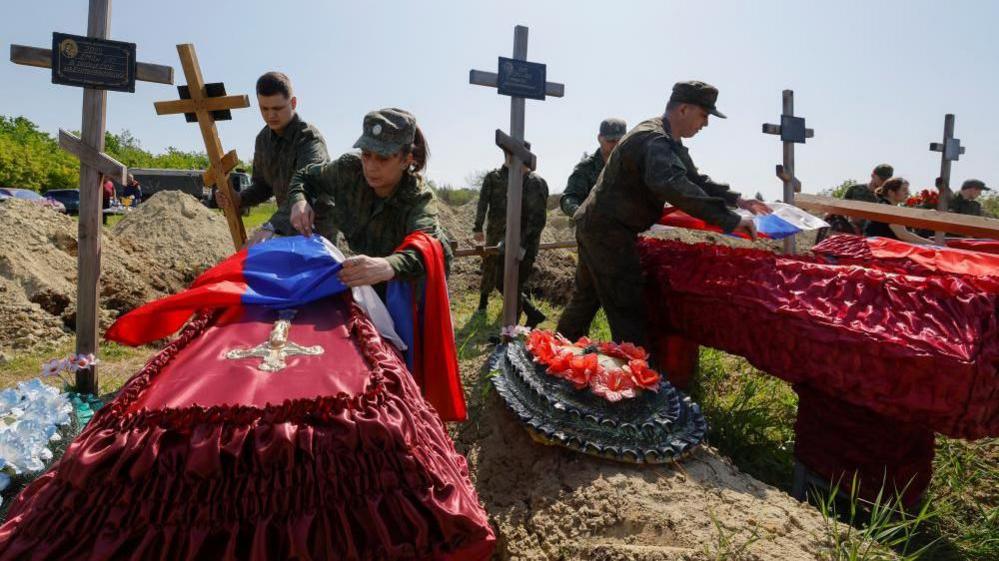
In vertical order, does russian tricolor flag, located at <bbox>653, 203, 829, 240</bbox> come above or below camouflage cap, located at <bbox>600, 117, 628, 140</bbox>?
below

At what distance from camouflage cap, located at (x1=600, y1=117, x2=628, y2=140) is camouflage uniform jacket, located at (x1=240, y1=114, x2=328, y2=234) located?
248 cm

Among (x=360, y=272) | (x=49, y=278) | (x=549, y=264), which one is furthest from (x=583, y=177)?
(x=49, y=278)

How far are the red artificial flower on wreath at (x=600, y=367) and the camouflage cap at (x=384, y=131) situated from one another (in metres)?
1.20

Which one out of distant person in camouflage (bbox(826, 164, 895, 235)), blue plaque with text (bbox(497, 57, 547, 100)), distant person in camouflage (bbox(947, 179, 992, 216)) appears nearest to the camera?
blue plaque with text (bbox(497, 57, 547, 100))

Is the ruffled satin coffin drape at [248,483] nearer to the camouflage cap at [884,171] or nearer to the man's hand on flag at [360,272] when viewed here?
the man's hand on flag at [360,272]

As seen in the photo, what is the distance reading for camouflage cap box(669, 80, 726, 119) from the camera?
3.51 meters

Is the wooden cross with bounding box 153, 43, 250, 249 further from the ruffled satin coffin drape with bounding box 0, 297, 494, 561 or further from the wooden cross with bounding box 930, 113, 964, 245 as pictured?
the wooden cross with bounding box 930, 113, 964, 245

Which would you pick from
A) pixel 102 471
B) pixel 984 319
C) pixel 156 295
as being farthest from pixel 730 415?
pixel 156 295

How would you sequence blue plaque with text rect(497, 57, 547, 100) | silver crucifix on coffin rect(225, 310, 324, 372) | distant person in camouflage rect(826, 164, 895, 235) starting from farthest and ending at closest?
distant person in camouflage rect(826, 164, 895, 235) < blue plaque with text rect(497, 57, 547, 100) < silver crucifix on coffin rect(225, 310, 324, 372)

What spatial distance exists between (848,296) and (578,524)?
1.64 metres

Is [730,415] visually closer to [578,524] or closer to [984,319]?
[984,319]

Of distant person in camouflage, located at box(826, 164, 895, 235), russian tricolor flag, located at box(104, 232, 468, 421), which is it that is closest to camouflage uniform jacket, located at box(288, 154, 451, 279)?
russian tricolor flag, located at box(104, 232, 468, 421)

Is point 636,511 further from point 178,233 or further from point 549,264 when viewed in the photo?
point 178,233

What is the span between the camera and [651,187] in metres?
3.36
